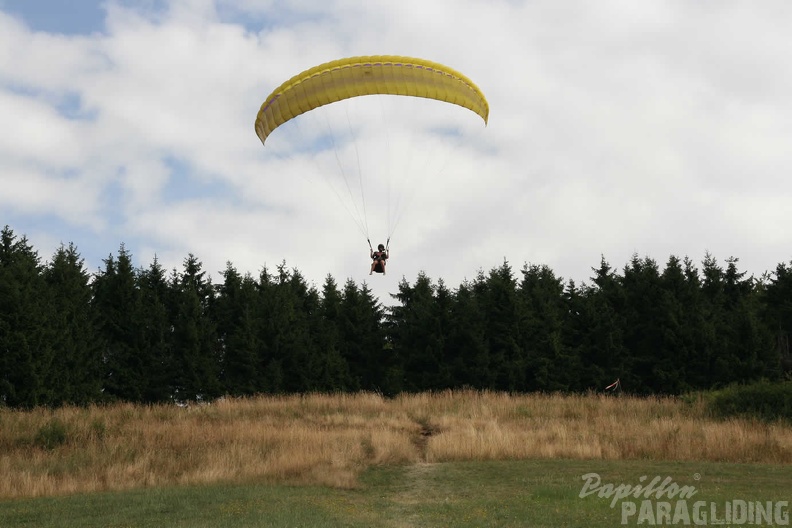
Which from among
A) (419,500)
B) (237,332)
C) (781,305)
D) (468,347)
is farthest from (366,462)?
(781,305)

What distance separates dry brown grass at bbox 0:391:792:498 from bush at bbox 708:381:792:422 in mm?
857

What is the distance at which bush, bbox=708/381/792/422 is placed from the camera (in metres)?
21.7

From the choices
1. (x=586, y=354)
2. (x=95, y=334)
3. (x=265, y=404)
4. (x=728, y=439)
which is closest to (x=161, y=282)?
(x=95, y=334)

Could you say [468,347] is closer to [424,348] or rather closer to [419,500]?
[424,348]

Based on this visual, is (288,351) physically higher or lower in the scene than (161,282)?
lower

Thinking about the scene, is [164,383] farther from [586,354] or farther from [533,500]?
[533,500]

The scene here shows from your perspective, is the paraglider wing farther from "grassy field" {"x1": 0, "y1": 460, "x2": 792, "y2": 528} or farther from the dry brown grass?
"grassy field" {"x1": 0, "y1": 460, "x2": 792, "y2": 528}

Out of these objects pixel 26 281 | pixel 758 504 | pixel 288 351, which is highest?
pixel 26 281

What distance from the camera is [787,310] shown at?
43.2 m

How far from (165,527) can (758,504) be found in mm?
9368

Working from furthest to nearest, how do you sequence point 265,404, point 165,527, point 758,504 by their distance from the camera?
point 265,404 → point 758,504 → point 165,527

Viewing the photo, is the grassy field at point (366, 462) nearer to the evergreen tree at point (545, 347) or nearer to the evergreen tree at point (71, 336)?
the evergreen tree at point (71, 336)

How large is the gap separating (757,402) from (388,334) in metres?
24.4

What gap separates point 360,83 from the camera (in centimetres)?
1977
